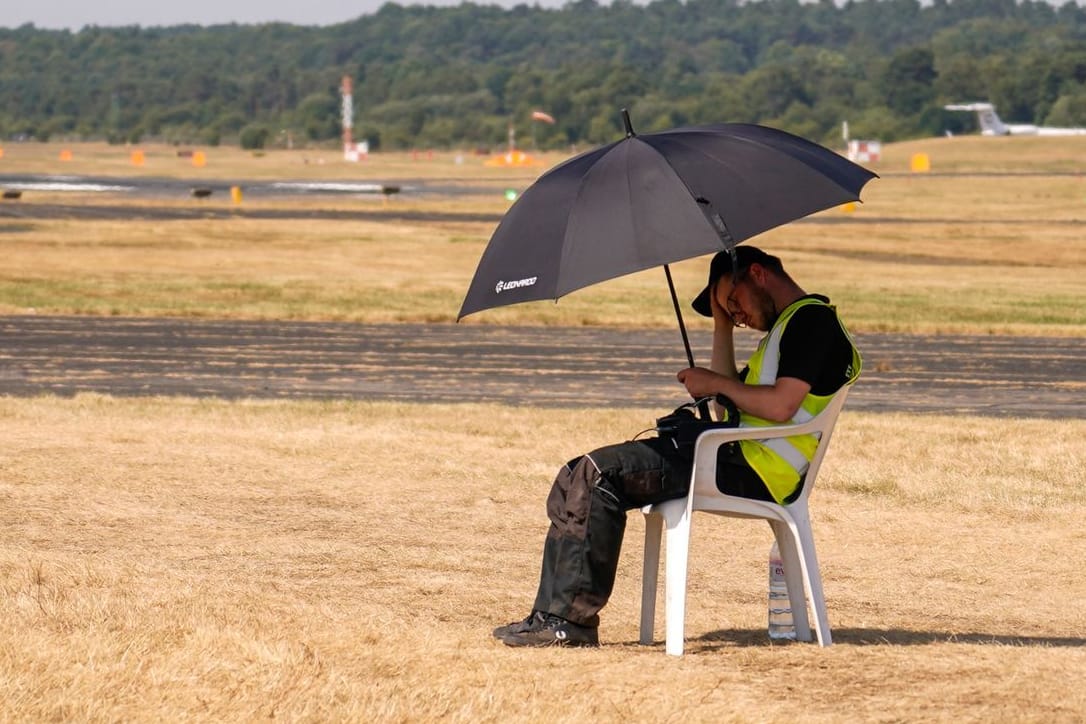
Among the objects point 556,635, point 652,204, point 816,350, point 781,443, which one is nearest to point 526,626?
point 556,635

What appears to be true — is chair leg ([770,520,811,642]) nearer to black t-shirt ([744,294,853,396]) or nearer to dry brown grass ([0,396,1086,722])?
dry brown grass ([0,396,1086,722])

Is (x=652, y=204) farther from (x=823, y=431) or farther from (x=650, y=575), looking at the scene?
(x=650, y=575)

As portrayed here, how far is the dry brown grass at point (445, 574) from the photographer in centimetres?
599

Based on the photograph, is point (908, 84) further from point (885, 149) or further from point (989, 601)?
point (989, 601)

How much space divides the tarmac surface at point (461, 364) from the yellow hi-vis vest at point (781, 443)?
943cm

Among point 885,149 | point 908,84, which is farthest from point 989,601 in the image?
point 908,84

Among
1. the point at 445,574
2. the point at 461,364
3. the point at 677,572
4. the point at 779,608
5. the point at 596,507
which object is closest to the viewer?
the point at 596,507

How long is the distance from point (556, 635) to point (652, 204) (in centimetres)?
168

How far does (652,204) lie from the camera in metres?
6.54

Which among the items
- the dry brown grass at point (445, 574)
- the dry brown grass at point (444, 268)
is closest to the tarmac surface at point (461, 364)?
the dry brown grass at point (445, 574)

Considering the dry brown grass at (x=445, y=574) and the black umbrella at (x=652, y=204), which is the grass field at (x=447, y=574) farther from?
the black umbrella at (x=652, y=204)

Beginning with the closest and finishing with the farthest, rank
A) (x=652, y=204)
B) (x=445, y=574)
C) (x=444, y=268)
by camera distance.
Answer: (x=652, y=204)
(x=445, y=574)
(x=444, y=268)

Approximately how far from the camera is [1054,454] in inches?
516

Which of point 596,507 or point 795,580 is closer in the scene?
point 596,507
